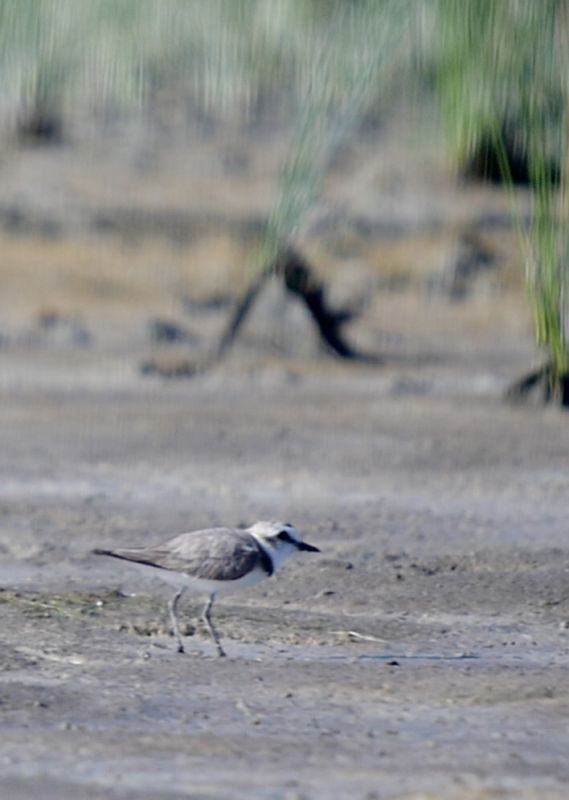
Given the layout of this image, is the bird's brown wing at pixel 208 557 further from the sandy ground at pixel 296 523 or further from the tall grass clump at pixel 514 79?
the tall grass clump at pixel 514 79

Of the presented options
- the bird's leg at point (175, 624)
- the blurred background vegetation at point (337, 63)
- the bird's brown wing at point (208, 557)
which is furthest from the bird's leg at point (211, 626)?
the blurred background vegetation at point (337, 63)

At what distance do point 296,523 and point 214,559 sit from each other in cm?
313

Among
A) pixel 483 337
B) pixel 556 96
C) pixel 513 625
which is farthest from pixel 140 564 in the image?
pixel 483 337

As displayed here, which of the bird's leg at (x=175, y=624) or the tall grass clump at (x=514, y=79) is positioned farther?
the tall grass clump at (x=514, y=79)

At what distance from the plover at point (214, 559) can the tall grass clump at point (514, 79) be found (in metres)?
2.36

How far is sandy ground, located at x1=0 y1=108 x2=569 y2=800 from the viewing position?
6402 millimetres

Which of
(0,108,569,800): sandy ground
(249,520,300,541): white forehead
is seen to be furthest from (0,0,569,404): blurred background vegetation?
(249,520,300,541): white forehead

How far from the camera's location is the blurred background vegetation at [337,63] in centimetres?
920

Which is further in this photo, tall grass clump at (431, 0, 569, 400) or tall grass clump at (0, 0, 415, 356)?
tall grass clump at (0, 0, 415, 356)

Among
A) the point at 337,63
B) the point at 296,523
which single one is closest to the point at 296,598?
the point at 296,523

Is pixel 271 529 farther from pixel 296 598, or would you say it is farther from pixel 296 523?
pixel 296 523

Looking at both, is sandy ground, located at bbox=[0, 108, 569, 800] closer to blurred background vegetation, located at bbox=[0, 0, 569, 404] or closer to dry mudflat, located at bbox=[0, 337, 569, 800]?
dry mudflat, located at bbox=[0, 337, 569, 800]

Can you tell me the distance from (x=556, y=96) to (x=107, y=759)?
4447 millimetres

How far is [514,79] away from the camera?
9.28 m
